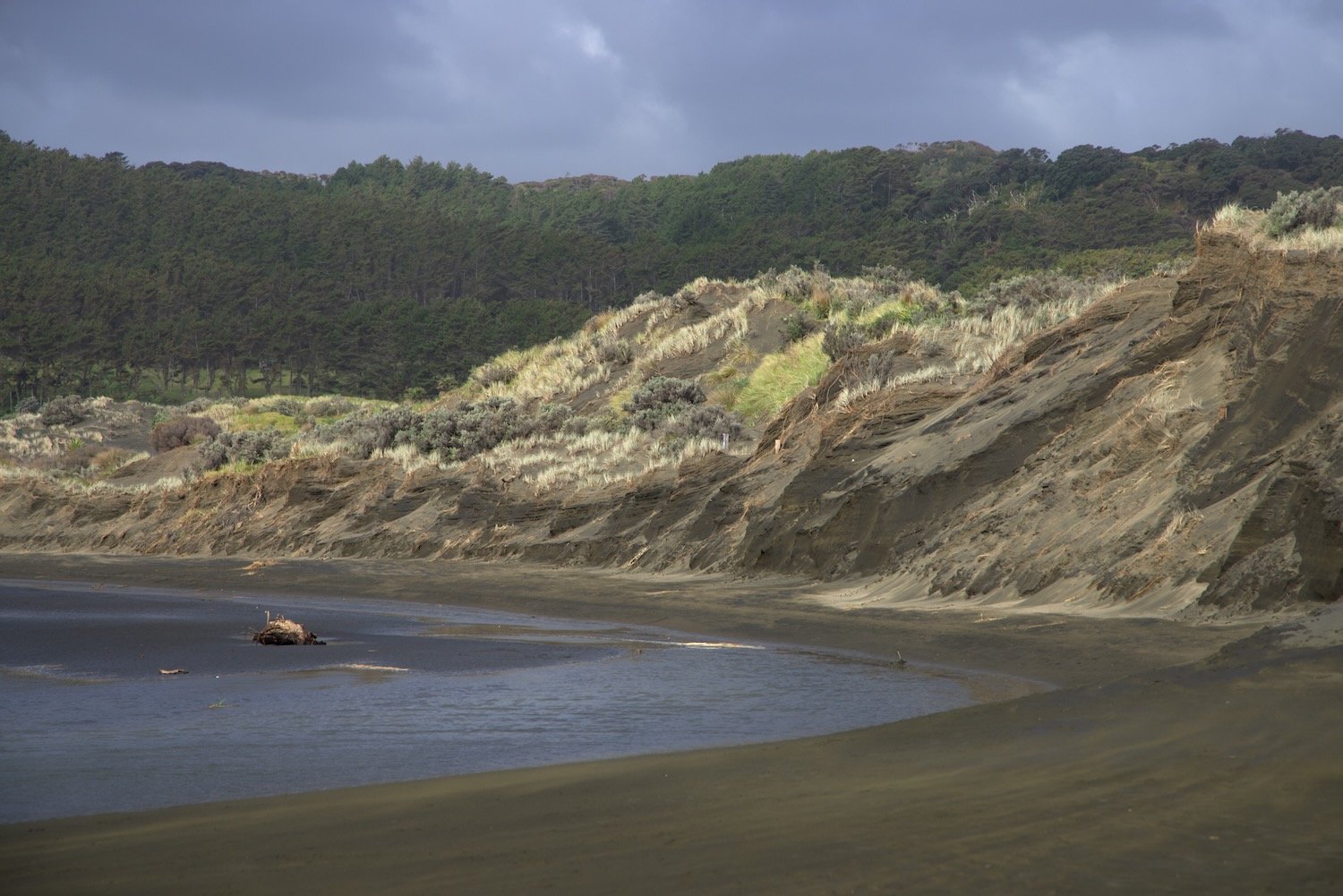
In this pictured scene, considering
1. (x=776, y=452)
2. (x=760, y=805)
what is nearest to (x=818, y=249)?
(x=776, y=452)

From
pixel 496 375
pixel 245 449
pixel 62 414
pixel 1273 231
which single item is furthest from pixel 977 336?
pixel 62 414

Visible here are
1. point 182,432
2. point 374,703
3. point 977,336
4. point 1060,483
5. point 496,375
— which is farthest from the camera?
point 182,432

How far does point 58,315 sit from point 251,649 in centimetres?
7898

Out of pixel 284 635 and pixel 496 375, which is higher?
pixel 496 375

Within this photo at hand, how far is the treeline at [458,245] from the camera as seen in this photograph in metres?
77.1

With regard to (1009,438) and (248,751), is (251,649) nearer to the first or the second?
(248,751)

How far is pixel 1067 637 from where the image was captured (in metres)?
10.4

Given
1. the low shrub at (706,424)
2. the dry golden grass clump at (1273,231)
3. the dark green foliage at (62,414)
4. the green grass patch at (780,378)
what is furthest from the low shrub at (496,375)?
the dry golden grass clump at (1273,231)

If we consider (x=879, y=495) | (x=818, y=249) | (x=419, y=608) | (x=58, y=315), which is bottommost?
(x=419, y=608)

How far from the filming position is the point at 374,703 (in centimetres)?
929

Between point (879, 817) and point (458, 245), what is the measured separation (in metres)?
105

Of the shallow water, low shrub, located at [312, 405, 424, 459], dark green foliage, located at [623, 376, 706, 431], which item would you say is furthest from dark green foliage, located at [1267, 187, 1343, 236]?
low shrub, located at [312, 405, 424, 459]

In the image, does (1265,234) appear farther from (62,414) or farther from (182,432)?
(62,414)

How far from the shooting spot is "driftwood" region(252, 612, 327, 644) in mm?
13586
